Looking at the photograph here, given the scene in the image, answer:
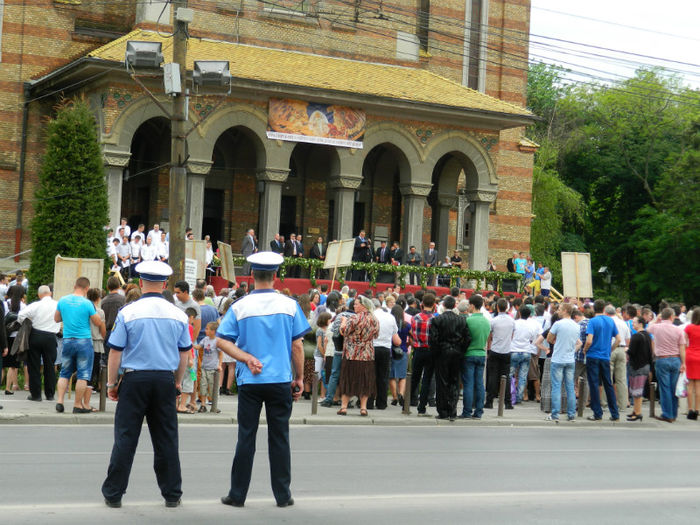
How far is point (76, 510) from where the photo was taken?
7.98 metres

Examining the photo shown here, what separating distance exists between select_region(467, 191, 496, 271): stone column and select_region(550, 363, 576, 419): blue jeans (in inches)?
629

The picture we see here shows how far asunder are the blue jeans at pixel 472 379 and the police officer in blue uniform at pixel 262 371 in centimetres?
851

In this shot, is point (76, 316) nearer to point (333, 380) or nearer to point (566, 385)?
point (333, 380)

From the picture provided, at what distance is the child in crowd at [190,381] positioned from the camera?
15.4 meters

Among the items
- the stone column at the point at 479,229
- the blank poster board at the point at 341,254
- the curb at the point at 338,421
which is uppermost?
the stone column at the point at 479,229

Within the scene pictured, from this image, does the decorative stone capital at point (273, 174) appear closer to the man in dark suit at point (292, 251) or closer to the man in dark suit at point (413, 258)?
the man in dark suit at point (292, 251)

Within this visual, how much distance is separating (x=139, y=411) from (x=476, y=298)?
9.45 metres

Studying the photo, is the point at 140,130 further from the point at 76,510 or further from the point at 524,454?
the point at 76,510

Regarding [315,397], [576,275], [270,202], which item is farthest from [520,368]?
[270,202]

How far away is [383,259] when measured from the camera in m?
31.5

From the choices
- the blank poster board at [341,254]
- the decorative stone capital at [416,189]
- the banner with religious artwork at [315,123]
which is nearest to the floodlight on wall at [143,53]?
the blank poster board at [341,254]

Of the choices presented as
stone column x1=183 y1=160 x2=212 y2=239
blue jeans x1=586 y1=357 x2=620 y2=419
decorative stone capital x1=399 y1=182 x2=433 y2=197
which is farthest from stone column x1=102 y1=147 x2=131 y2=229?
blue jeans x1=586 y1=357 x2=620 y2=419

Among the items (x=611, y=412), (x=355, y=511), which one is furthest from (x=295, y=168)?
(x=355, y=511)

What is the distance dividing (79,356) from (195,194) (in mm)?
15506
